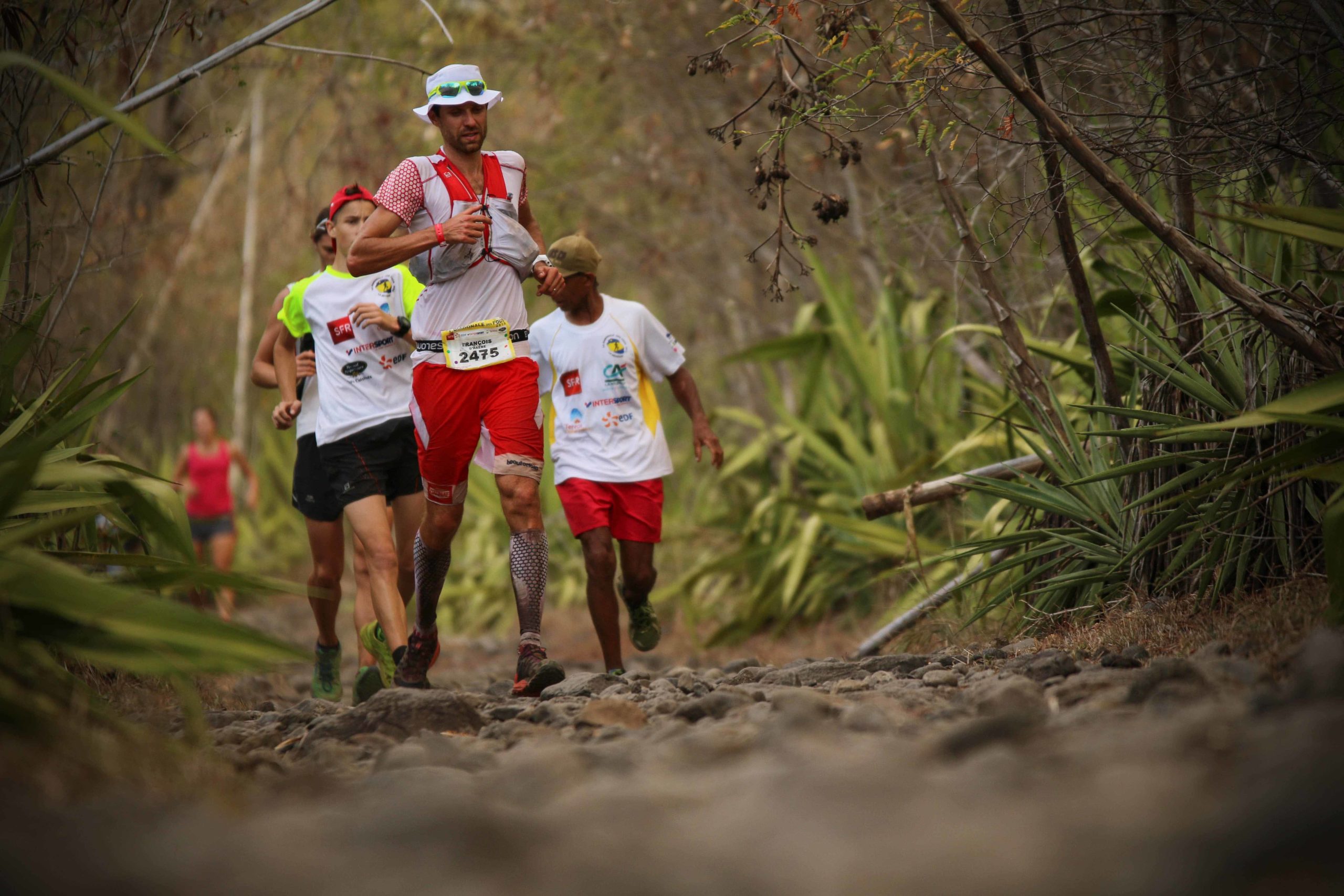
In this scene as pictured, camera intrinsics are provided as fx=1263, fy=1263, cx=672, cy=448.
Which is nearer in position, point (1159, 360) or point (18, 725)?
point (18, 725)

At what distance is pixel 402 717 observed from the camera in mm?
3756

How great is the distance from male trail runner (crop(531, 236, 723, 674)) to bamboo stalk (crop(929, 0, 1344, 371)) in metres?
2.24

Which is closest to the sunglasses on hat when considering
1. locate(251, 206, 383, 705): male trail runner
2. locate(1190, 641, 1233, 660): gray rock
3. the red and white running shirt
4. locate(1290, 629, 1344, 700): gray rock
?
the red and white running shirt

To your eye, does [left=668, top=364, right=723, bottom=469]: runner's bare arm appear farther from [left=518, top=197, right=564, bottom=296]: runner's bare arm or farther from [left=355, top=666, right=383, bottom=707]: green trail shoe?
[left=355, top=666, right=383, bottom=707]: green trail shoe

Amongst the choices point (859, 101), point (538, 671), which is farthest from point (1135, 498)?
point (859, 101)

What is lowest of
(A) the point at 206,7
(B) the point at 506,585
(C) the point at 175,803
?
(B) the point at 506,585

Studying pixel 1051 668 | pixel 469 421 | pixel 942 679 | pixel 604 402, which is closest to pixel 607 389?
pixel 604 402

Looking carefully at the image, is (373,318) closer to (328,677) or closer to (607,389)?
(607,389)

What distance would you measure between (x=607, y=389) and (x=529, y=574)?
1.25 metres

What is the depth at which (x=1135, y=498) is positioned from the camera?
483cm

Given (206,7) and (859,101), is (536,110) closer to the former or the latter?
(859,101)

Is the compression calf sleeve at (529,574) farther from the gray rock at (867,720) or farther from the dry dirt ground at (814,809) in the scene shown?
the gray rock at (867,720)

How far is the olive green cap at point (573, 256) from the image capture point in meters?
5.88

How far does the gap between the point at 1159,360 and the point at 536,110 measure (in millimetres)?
9850
